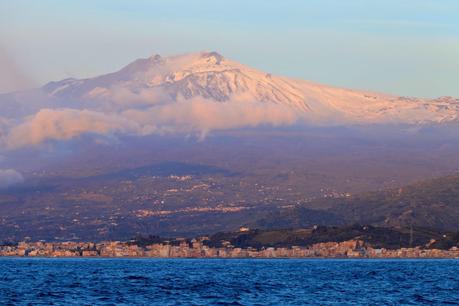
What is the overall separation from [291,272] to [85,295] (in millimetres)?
52332

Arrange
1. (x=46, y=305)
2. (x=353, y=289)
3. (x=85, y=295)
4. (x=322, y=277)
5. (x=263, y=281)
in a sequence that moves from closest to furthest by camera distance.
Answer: (x=46, y=305)
(x=85, y=295)
(x=353, y=289)
(x=263, y=281)
(x=322, y=277)

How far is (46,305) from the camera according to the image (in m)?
91.2

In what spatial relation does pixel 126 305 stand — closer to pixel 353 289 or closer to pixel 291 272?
pixel 353 289

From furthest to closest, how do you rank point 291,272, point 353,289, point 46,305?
point 291,272
point 353,289
point 46,305

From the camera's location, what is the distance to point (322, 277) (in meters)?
136

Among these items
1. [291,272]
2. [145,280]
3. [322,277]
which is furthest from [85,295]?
[291,272]

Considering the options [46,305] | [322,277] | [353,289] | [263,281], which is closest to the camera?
[46,305]

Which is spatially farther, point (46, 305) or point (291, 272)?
point (291, 272)

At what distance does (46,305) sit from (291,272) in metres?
62.7

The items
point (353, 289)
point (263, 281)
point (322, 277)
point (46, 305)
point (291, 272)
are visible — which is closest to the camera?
point (46, 305)

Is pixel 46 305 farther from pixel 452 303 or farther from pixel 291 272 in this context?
pixel 291 272

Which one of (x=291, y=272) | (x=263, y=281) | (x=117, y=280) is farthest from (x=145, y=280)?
(x=291, y=272)

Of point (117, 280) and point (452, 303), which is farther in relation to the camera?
point (117, 280)

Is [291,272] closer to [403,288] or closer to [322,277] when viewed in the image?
[322,277]
